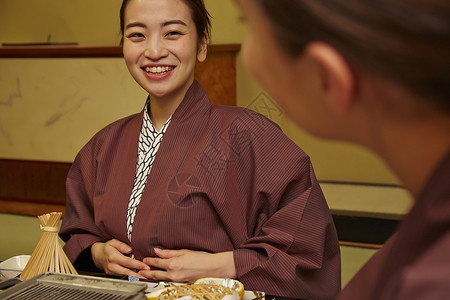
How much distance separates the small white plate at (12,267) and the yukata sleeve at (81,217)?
0.27 m

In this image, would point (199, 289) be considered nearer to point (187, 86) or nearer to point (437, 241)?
point (437, 241)

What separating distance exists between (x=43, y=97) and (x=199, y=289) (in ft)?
10.0

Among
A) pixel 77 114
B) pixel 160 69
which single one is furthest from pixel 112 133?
pixel 77 114

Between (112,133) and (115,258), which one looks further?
(112,133)

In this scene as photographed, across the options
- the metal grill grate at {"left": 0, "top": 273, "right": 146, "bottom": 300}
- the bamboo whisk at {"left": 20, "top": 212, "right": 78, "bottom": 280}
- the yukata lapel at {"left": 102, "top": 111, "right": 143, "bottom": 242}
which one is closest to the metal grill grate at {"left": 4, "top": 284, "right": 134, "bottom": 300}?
the metal grill grate at {"left": 0, "top": 273, "right": 146, "bottom": 300}

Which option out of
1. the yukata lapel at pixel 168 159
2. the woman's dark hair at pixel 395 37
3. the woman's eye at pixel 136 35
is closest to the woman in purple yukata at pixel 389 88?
the woman's dark hair at pixel 395 37

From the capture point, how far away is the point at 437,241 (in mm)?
368

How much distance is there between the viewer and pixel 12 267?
129 cm

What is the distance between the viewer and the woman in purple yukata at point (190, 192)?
1385mm

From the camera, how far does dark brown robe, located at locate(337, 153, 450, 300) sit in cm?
34

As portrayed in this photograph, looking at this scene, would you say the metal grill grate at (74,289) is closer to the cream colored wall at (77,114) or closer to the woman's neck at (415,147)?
the woman's neck at (415,147)

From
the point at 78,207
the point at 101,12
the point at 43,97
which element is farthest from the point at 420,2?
the point at 101,12

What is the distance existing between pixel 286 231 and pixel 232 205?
0.54 feet

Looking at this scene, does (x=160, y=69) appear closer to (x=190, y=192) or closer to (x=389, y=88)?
(x=190, y=192)
